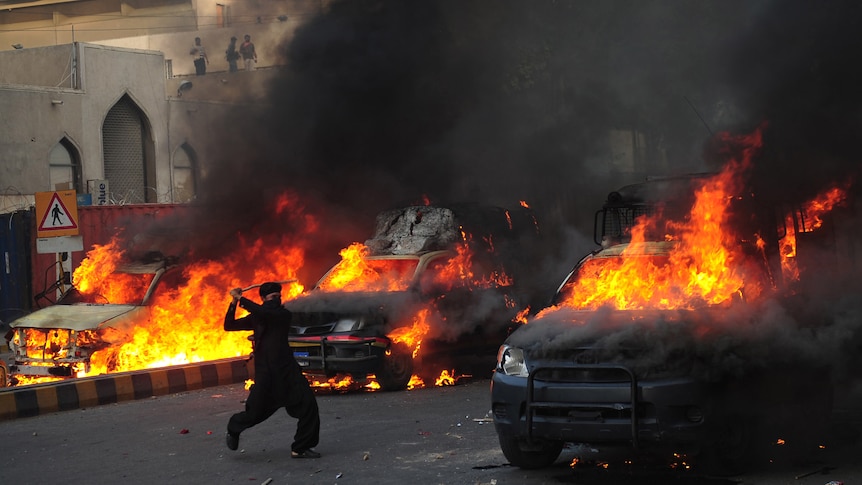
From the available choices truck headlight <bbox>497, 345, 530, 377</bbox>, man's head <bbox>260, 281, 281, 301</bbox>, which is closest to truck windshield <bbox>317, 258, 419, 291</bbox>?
man's head <bbox>260, 281, 281, 301</bbox>

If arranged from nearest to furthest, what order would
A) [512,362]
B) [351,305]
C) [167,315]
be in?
[512,362] < [351,305] < [167,315]

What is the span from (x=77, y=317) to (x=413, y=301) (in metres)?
4.13

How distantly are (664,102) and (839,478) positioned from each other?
2216cm

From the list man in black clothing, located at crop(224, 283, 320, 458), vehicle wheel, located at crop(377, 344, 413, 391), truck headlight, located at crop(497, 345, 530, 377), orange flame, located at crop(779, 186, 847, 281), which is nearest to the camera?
truck headlight, located at crop(497, 345, 530, 377)

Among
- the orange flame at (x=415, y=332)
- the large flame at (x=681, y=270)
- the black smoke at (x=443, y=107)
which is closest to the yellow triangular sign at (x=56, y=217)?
the black smoke at (x=443, y=107)

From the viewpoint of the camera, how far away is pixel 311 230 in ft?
53.8

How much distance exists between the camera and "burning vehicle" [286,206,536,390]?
1159cm

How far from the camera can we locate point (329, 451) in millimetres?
8352

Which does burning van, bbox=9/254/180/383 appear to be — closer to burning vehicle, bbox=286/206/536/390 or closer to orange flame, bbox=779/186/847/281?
burning vehicle, bbox=286/206/536/390

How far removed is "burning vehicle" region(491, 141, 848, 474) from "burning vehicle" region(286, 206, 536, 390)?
3.81 m

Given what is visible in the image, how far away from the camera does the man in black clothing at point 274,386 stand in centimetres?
805

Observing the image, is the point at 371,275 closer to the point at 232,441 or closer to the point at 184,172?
the point at 232,441

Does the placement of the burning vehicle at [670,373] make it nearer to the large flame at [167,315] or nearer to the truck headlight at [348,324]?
the truck headlight at [348,324]

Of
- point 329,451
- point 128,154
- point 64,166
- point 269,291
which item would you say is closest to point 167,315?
point 269,291
